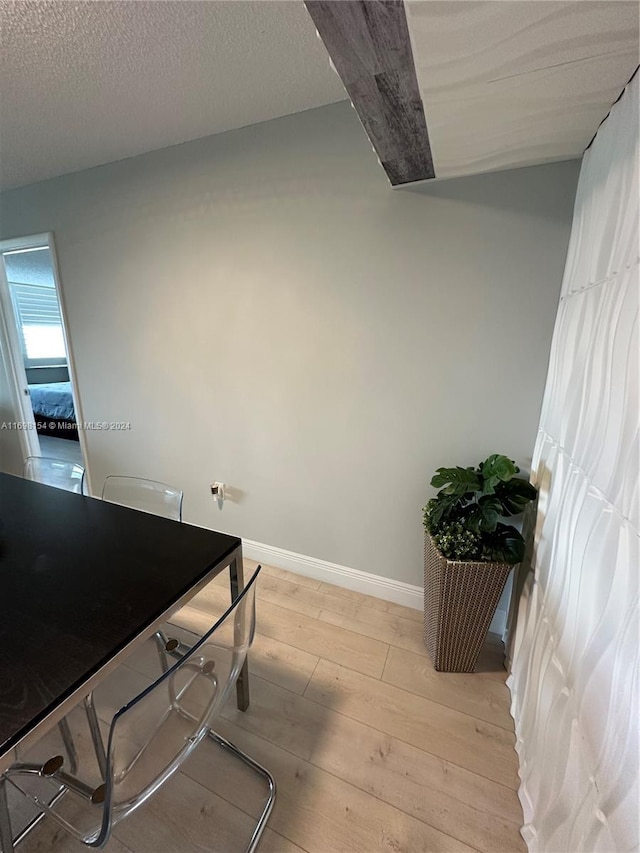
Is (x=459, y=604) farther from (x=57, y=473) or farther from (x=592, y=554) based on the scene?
(x=57, y=473)

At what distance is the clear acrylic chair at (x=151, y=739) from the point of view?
0.68 meters

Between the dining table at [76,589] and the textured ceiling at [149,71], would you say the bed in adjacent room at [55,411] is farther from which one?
the dining table at [76,589]

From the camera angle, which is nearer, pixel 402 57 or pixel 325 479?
pixel 402 57

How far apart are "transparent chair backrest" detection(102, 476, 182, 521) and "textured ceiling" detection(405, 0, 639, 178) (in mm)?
1593

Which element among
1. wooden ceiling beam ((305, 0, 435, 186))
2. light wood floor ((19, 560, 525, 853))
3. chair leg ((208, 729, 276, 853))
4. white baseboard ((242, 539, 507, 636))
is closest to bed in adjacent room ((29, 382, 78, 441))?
white baseboard ((242, 539, 507, 636))

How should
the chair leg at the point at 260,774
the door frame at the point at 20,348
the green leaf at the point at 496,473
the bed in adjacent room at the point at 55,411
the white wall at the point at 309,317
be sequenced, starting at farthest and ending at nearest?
the bed in adjacent room at the point at 55,411
the door frame at the point at 20,348
the white wall at the point at 309,317
the green leaf at the point at 496,473
the chair leg at the point at 260,774

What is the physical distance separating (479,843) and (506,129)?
211cm

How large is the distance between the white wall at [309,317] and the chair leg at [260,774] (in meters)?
1.01

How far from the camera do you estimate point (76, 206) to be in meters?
2.33

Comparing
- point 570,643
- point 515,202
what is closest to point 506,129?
point 515,202

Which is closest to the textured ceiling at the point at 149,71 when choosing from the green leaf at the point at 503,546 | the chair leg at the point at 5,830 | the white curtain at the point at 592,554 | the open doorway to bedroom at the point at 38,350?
the open doorway to bedroom at the point at 38,350

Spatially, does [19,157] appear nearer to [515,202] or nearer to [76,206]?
[76,206]

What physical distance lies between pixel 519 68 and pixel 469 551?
144 cm

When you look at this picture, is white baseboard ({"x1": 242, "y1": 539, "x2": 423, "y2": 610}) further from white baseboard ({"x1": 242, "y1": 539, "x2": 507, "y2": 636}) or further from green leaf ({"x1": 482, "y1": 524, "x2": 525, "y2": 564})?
green leaf ({"x1": 482, "y1": 524, "x2": 525, "y2": 564})
